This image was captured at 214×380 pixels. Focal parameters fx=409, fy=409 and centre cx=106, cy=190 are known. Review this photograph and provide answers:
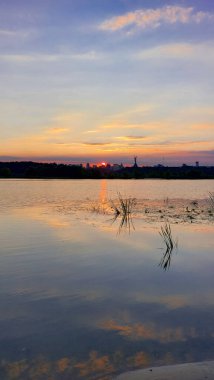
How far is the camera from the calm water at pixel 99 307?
5.89 metres

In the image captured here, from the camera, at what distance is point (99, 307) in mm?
8336

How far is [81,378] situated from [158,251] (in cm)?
993

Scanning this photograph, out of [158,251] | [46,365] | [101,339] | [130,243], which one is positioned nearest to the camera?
[46,365]

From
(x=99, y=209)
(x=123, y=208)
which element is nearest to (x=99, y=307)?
(x=123, y=208)

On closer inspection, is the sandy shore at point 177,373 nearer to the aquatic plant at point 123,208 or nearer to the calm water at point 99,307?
the calm water at point 99,307

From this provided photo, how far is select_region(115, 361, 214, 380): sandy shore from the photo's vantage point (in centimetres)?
499

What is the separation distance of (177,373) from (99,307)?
3.37 metres

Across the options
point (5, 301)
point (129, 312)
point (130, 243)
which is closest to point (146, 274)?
point (129, 312)

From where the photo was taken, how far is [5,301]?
28.0ft

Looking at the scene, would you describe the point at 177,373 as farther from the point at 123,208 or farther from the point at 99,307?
the point at 123,208

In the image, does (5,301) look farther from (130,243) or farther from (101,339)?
(130,243)

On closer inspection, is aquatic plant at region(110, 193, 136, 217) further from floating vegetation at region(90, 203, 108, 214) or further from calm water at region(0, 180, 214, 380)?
calm water at region(0, 180, 214, 380)

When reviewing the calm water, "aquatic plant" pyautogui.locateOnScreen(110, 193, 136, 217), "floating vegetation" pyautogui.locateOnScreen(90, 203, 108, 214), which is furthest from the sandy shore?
"floating vegetation" pyautogui.locateOnScreen(90, 203, 108, 214)

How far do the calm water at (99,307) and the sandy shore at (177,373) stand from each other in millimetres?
304
